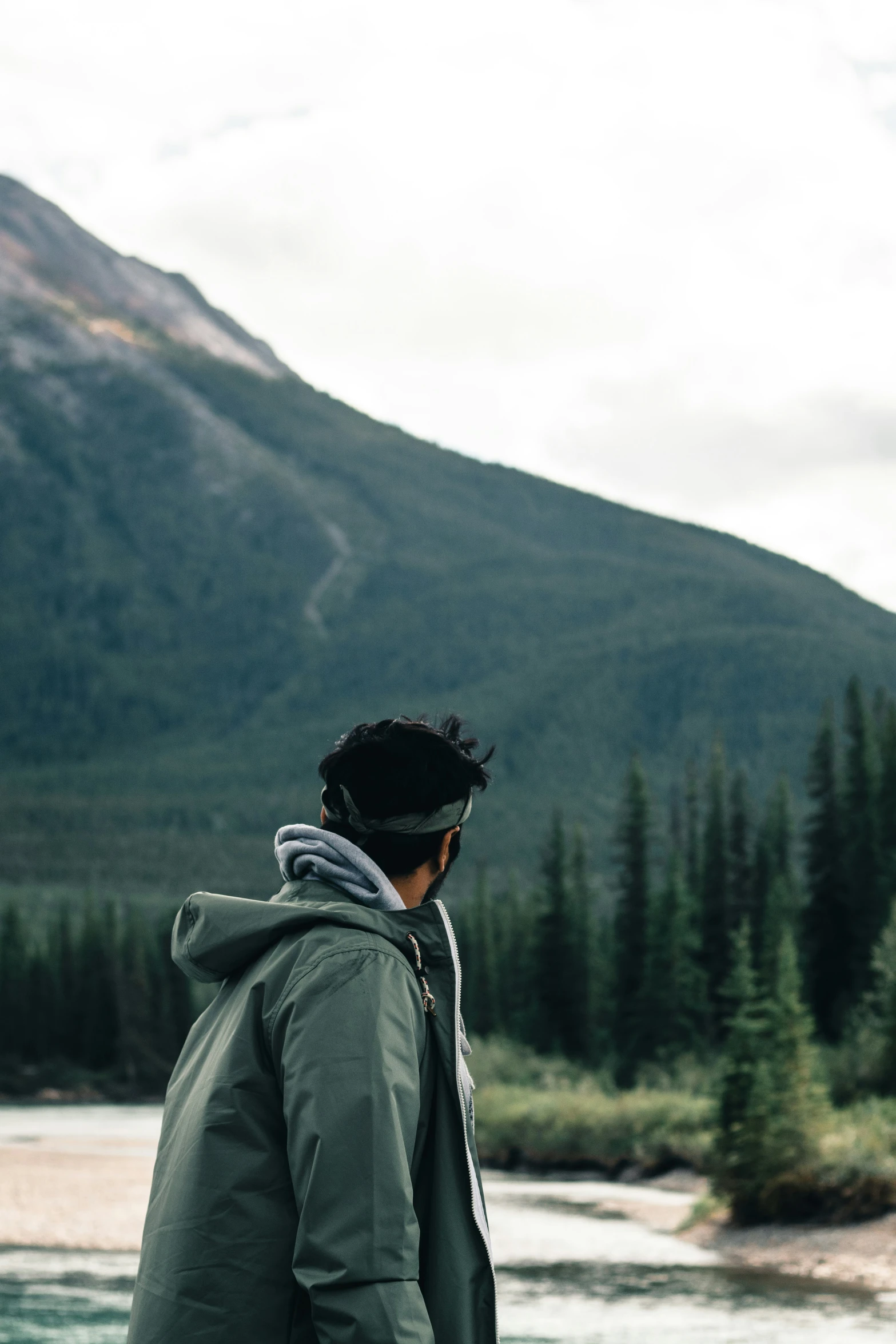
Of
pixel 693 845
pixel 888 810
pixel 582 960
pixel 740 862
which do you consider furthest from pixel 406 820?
pixel 693 845

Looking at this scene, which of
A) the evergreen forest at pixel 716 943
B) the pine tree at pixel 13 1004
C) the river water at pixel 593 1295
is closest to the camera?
the river water at pixel 593 1295

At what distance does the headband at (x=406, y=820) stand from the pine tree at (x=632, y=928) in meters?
74.6

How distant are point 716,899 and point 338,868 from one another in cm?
8508

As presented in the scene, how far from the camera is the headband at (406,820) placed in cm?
414

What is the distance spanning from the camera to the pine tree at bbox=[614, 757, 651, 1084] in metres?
79.1

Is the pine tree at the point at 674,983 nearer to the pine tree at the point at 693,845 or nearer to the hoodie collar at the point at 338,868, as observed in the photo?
the pine tree at the point at 693,845

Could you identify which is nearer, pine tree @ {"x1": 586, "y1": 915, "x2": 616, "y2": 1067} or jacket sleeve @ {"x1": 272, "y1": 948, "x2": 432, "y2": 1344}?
jacket sleeve @ {"x1": 272, "y1": 948, "x2": 432, "y2": 1344}

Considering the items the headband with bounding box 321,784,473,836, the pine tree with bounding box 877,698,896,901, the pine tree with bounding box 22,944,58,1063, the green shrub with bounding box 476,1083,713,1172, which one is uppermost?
Answer: the headband with bounding box 321,784,473,836

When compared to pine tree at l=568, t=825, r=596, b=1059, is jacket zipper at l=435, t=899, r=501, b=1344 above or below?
above

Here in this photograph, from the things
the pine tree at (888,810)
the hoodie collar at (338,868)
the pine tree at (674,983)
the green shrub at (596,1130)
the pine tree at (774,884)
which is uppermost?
the hoodie collar at (338,868)

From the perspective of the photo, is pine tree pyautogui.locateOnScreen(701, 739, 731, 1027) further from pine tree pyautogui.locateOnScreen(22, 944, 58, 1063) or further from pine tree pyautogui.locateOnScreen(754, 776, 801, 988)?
pine tree pyautogui.locateOnScreen(22, 944, 58, 1063)

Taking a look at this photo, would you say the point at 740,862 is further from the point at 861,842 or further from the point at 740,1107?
the point at 740,1107

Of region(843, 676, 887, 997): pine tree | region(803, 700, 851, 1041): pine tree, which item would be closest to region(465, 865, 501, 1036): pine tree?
region(803, 700, 851, 1041): pine tree

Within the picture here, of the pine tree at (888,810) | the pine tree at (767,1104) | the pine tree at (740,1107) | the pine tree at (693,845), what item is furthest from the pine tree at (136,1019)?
the pine tree at (767,1104)
